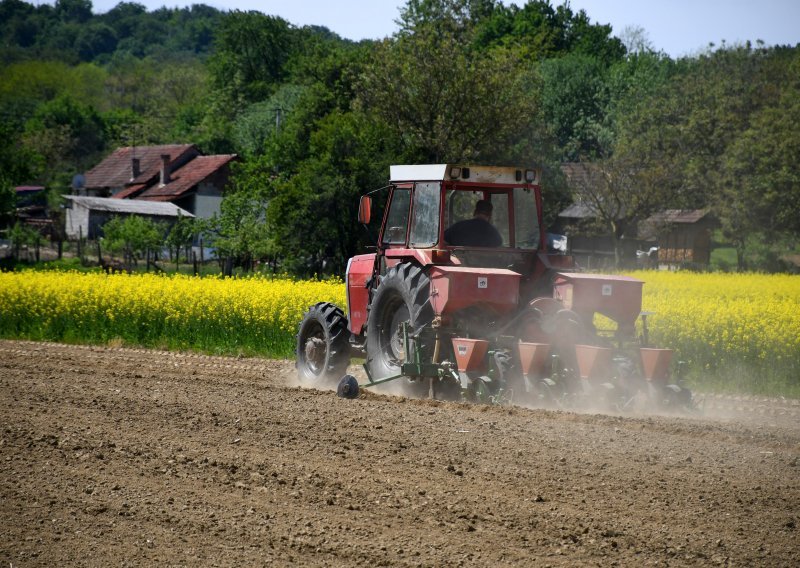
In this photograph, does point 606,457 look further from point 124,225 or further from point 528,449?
point 124,225

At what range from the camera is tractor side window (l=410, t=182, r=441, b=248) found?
1221 cm

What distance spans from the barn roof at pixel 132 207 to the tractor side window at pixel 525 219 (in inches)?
2154

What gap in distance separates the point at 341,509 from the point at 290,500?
1.45 ft

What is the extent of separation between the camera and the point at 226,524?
691 centimetres

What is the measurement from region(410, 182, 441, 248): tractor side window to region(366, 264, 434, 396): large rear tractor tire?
0.39 m

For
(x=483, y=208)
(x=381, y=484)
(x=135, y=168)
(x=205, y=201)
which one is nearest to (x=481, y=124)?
(x=483, y=208)

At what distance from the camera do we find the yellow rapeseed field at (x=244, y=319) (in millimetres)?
15961

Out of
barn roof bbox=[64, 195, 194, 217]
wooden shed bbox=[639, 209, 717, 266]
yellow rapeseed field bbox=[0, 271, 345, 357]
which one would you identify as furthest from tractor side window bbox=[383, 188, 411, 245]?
barn roof bbox=[64, 195, 194, 217]

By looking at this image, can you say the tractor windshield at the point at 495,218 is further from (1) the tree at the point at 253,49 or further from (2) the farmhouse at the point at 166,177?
(1) the tree at the point at 253,49

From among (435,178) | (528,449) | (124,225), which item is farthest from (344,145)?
(528,449)

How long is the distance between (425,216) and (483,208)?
715 mm

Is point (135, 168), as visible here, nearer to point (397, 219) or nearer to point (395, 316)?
point (397, 219)

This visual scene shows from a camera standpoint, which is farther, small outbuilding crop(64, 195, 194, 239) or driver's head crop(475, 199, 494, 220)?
small outbuilding crop(64, 195, 194, 239)

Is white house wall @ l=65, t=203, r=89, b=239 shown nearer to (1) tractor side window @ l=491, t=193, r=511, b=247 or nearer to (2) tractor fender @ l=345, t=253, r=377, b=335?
(2) tractor fender @ l=345, t=253, r=377, b=335
